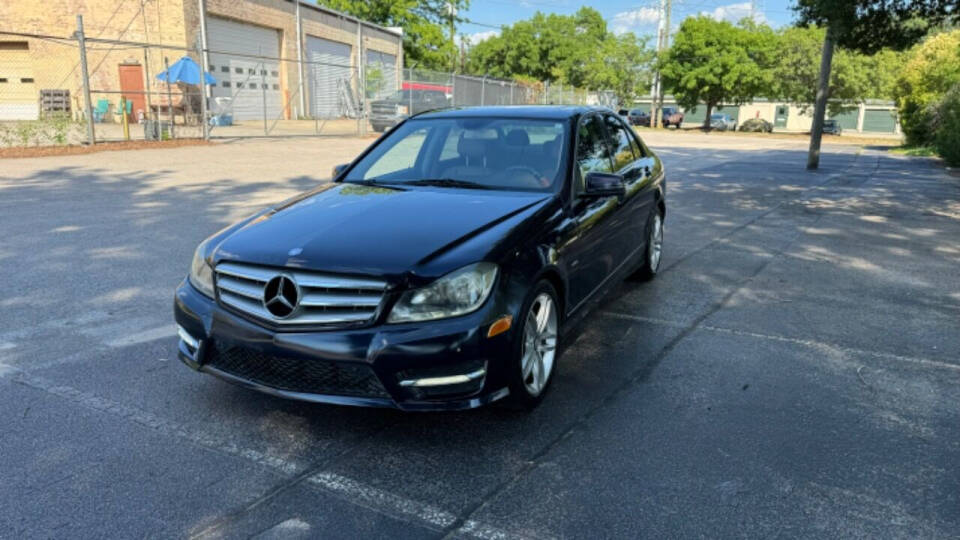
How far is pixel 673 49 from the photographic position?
5344 centimetres

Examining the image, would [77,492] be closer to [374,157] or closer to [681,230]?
[374,157]

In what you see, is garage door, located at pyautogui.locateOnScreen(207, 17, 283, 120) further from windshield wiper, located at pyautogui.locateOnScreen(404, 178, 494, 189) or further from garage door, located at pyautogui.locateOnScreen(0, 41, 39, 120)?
windshield wiper, located at pyautogui.locateOnScreen(404, 178, 494, 189)

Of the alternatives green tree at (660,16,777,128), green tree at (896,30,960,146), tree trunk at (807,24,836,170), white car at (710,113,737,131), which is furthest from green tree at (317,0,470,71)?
tree trunk at (807,24,836,170)

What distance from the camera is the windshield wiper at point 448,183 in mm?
4422

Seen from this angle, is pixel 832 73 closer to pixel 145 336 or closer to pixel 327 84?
pixel 327 84

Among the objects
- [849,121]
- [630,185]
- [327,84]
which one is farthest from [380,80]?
[849,121]

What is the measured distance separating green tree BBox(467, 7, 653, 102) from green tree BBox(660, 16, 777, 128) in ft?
36.8

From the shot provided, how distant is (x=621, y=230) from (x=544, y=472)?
2.47 m

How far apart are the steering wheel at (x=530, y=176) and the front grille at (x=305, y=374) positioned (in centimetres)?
180

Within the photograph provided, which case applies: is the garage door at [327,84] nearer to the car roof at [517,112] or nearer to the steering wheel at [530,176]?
the car roof at [517,112]

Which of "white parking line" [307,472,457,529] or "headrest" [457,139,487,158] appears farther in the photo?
"headrest" [457,139,487,158]

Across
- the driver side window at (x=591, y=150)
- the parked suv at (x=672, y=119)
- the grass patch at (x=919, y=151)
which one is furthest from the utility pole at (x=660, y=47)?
the driver side window at (x=591, y=150)

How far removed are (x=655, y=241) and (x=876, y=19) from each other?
9537 millimetres

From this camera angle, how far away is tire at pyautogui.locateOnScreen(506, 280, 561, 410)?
3395 millimetres
